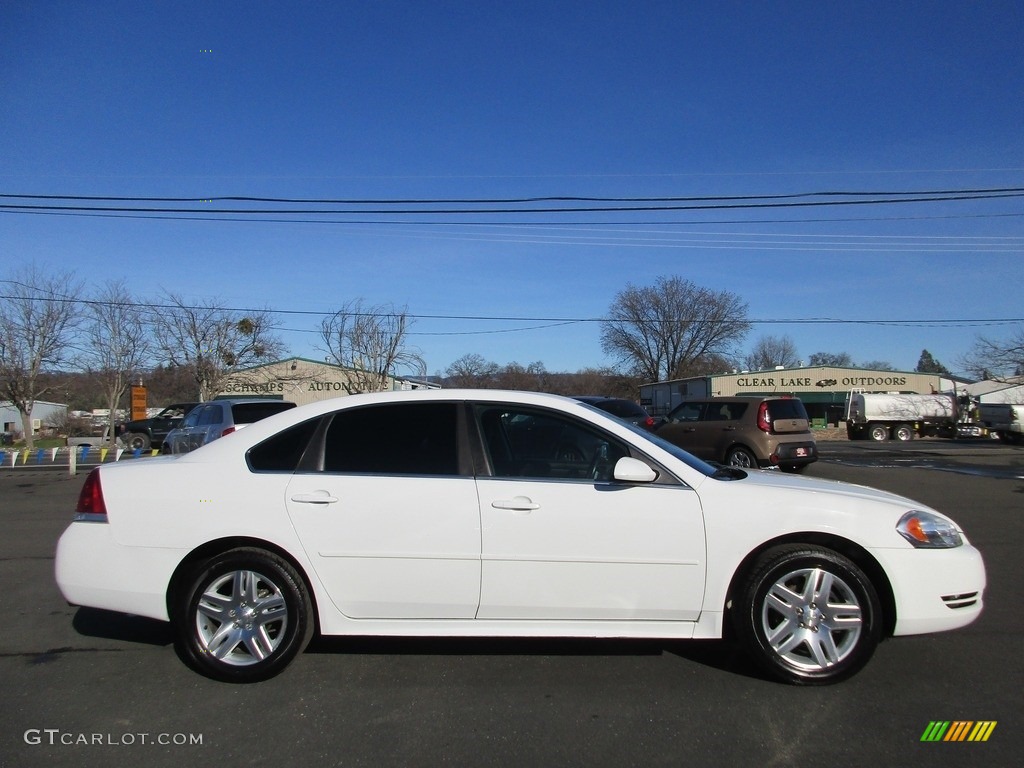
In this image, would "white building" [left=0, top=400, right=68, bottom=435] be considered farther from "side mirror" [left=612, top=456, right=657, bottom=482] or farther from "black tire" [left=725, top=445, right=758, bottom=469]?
"side mirror" [left=612, top=456, right=657, bottom=482]

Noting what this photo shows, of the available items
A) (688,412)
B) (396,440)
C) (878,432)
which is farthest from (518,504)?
(878,432)

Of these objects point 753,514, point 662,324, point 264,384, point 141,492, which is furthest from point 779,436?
point 662,324

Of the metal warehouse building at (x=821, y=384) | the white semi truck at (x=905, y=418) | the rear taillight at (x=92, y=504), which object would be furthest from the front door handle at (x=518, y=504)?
the metal warehouse building at (x=821, y=384)

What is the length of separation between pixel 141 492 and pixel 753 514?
333 cm

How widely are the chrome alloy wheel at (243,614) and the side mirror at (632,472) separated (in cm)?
192

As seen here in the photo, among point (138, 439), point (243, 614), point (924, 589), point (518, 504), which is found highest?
point (518, 504)

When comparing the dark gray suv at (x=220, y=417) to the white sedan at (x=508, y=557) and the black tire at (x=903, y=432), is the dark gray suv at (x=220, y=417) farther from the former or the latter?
the black tire at (x=903, y=432)

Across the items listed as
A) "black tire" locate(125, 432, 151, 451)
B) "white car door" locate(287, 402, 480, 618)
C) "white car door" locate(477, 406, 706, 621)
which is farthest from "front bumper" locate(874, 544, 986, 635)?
"black tire" locate(125, 432, 151, 451)

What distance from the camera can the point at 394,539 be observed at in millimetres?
3846

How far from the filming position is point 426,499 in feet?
12.7

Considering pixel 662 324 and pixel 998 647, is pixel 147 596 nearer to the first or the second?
pixel 998 647

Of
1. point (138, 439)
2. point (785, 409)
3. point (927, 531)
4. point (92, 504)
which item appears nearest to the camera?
point (927, 531)

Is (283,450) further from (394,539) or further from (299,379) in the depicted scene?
(299,379)

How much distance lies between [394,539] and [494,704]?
3.19 feet
